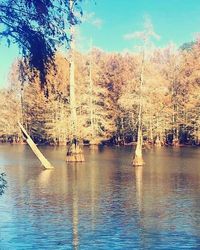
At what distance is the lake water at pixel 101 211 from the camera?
16.6 meters

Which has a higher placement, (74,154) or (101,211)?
(74,154)

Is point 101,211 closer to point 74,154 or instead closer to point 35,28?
point 35,28

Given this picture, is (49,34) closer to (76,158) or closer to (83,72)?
(76,158)

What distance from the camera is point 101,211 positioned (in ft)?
72.2

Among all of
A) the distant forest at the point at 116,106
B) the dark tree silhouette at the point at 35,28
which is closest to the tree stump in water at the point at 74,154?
the distant forest at the point at 116,106

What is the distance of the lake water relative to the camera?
16.6 metres

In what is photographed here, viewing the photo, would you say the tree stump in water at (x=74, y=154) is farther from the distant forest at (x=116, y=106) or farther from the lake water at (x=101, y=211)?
the distant forest at (x=116, y=106)

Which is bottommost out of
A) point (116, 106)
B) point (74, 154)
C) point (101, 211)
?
point (101, 211)

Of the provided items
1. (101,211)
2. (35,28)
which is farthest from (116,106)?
(35,28)

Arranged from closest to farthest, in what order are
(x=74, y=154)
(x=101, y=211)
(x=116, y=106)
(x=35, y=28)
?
(x=35, y=28)
(x=101, y=211)
(x=74, y=154)
(x=116, y=106)

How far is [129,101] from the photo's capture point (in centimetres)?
7462

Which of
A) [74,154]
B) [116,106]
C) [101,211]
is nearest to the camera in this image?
[101,211]

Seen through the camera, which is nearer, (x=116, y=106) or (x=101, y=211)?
(x=101, y=211)

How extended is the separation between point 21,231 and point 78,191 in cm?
1105
